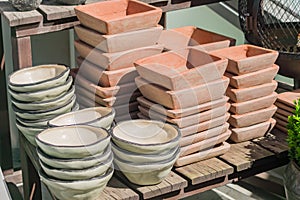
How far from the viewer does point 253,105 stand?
198 cm

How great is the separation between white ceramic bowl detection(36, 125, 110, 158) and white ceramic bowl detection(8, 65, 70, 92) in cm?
17

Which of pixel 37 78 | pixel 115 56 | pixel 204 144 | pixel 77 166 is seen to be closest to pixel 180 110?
pixel 204 144

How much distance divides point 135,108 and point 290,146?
1.62 feet

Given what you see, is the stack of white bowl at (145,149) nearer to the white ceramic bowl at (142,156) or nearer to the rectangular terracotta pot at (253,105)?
the white ceramic bowl at (142,156)

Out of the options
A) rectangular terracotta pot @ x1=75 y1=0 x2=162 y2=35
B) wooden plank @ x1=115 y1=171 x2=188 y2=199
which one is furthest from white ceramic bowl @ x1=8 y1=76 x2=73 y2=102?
wooden plank @ x1=115 y1=171 x2=188 y2=199

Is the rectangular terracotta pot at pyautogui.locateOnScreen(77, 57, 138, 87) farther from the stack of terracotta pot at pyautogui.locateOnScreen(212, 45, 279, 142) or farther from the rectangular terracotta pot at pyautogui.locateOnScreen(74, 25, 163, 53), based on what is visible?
the stack of terracotta pot at pyautogui.locateOnScreen(212, 45, 279, 142)

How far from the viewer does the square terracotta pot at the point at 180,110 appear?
1.78m

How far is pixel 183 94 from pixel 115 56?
9.5 inches

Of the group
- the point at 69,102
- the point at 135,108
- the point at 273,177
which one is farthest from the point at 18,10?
the point at 273,177

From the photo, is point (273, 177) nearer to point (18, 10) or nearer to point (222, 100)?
point (222, 100)

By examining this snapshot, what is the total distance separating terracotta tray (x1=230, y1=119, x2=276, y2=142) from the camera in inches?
78.0

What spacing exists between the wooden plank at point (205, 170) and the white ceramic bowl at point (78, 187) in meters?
0.26

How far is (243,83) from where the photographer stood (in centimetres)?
194

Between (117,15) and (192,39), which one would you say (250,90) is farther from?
→ (117,15)
